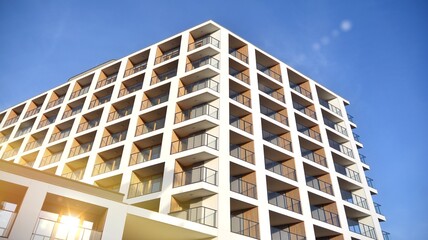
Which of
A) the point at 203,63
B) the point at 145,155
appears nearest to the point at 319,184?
the point at 203,63

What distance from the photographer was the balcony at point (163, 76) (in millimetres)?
35219

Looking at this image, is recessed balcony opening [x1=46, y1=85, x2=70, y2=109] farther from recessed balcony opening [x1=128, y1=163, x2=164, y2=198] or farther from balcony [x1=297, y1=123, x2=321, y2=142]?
balcony [x1=297, y1=123, x2=321, y2=142]

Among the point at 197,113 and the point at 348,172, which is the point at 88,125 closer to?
the point at 197,113

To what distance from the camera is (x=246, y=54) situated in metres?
36.7

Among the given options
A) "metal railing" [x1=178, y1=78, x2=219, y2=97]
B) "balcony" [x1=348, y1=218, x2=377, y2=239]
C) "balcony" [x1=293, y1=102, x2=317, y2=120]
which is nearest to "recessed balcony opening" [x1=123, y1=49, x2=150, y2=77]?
"metal railing" [x1=178, y1=78, x2=219, y2=97]

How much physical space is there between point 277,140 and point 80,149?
20317 mm

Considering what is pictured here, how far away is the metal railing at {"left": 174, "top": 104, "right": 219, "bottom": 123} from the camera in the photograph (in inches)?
1156

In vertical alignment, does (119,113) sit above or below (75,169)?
above

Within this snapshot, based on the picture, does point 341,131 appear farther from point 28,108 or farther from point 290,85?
point 28,108

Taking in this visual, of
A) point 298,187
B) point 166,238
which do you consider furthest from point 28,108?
point 298,187

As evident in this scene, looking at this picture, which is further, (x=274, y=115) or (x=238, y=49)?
(x=238, y=49)

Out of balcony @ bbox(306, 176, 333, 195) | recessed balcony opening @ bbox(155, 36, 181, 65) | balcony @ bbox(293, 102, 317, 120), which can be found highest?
recessed balcony opening @ bbox(155, 36, 181, 65)

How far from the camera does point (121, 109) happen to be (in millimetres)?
36625

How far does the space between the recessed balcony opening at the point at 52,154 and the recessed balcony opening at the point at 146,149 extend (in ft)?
36.0
